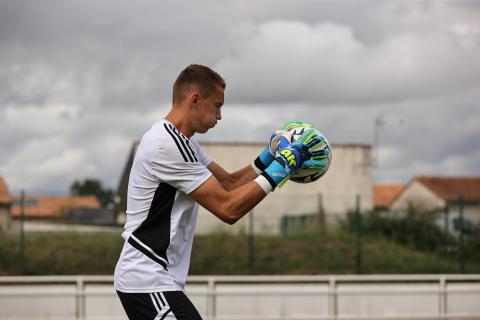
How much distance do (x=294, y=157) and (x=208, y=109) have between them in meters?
0.54

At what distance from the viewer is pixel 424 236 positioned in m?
23.1

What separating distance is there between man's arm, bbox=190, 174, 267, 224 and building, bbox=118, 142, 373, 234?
69.1 ft

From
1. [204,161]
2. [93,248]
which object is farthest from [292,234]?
Answer: [204,161]

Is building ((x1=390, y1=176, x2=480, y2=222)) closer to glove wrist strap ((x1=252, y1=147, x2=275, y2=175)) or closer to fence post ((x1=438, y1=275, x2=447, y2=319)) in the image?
fence post ((x1=438, y1=275, x2=447, y2=319))

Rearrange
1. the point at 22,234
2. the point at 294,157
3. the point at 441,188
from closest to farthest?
1. the point at 294,157
2. the point at 22,234
3. the point at 441,188

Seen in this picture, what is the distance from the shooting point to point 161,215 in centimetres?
443

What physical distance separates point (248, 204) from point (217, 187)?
0.19 metres

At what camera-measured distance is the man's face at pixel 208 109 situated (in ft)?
15.0

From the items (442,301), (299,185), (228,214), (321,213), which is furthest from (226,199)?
(299,185)

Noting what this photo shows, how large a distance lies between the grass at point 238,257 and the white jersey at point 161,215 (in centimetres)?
1624

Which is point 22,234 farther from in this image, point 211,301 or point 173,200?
point 173,200

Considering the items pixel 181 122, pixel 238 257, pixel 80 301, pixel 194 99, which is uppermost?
pixel 194 99

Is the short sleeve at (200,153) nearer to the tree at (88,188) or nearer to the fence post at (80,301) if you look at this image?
the fence post at (80,301)

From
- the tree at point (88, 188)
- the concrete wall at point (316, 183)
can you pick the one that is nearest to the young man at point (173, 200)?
the concrete wall at point (316, 183)
